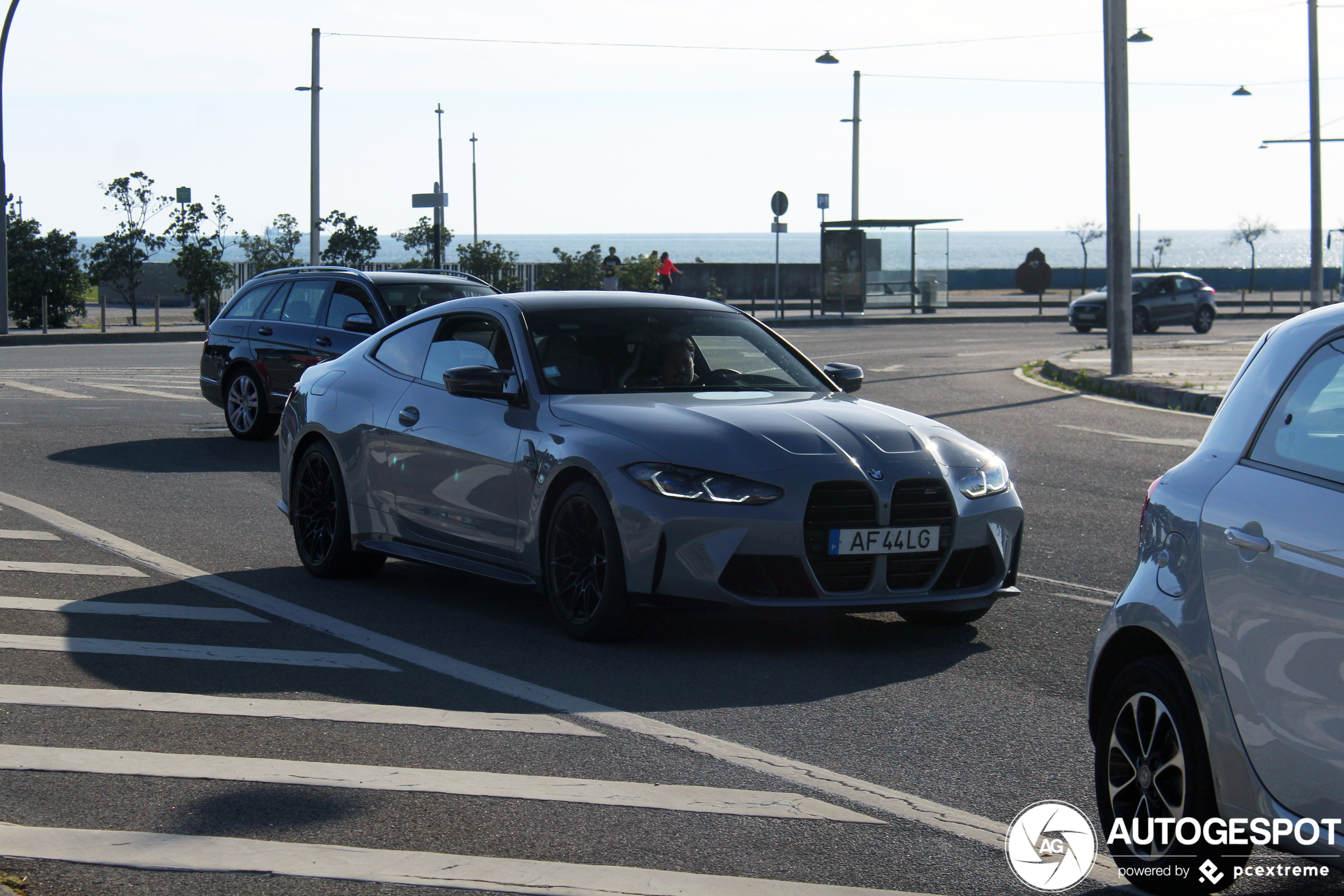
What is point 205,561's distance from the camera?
8.68 m

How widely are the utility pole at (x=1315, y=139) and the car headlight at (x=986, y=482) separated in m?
30.3

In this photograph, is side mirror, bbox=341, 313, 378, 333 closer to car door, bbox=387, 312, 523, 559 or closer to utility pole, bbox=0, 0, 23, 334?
car door, bbox=387, 312, 523, 559

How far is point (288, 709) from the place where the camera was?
558 centimetres

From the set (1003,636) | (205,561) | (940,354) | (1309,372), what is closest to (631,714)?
(1003,636)

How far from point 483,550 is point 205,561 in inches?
90.7

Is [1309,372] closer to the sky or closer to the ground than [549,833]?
closer to the sky

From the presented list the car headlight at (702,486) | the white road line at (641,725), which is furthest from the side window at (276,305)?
the car headlight at (702,486)

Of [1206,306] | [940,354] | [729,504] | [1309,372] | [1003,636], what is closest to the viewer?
[1309,372]

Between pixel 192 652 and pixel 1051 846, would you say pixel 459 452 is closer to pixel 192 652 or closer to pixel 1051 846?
pixel 192 652

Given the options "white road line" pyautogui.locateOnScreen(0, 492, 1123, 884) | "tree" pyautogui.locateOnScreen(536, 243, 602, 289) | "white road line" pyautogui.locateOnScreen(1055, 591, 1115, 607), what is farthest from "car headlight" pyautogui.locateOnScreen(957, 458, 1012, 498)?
"tree" pyautogui.locateOnScreen(536, 243, 602, 289)

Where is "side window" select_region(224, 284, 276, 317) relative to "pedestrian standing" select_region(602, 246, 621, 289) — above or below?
below

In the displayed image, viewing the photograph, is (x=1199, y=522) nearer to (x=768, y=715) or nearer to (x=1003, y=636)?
(x=768, y=715)

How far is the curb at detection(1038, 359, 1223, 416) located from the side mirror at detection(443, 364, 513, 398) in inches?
452

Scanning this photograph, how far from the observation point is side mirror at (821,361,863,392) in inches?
307
